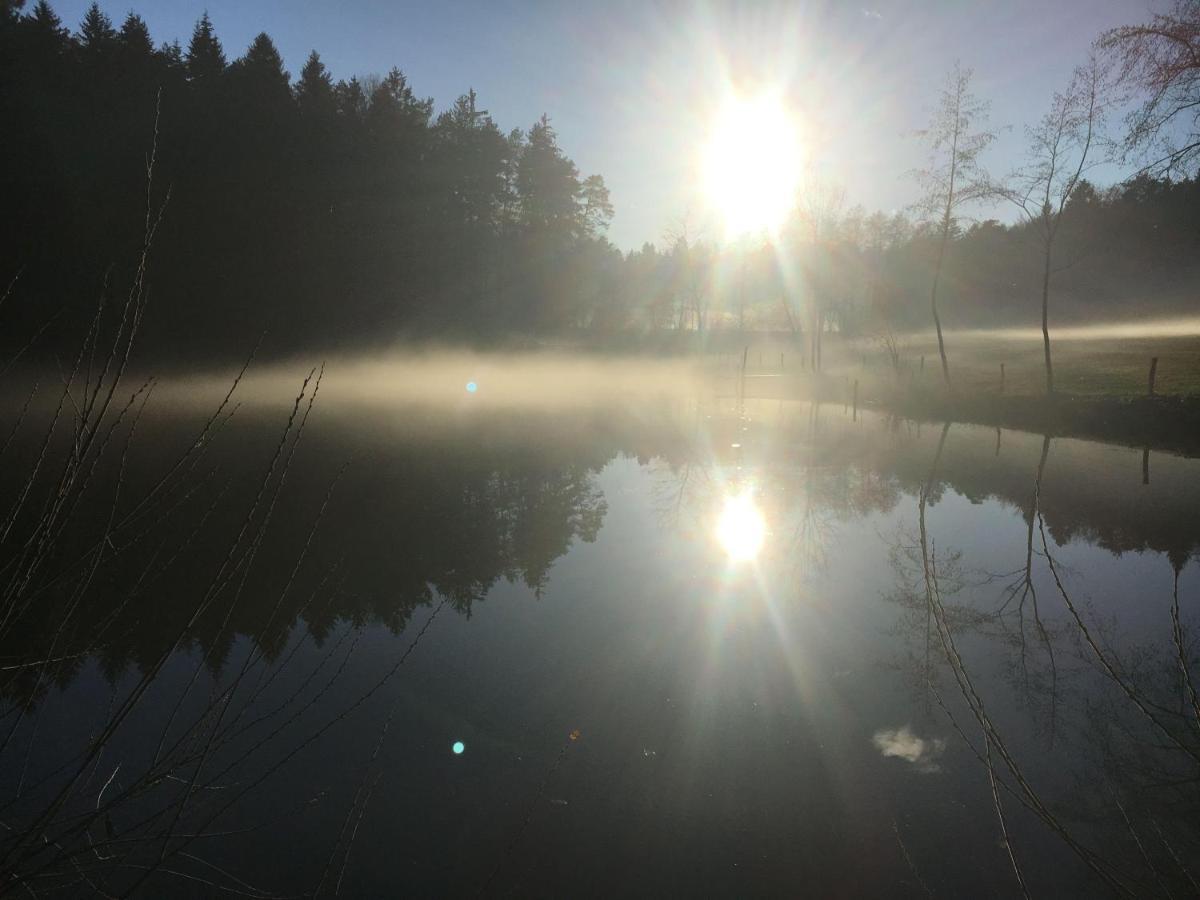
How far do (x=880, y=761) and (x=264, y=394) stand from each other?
27574 mm

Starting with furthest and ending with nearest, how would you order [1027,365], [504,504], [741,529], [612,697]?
[1027,365]
[504,504]
[741,529]
[612,697]

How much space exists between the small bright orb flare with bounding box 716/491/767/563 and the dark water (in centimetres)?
7

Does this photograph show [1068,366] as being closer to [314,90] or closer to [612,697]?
[612,697]

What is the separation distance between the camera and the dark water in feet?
11.4

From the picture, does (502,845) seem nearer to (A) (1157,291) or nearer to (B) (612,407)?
(B) (612,407)

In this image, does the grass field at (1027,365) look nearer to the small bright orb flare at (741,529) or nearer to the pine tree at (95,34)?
the small bright orb flare at (741,529)

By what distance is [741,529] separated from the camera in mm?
9586

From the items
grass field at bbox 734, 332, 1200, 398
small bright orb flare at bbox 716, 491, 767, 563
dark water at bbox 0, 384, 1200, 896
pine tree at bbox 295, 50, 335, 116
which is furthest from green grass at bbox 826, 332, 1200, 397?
pine tree at bbox 295, 50, 335, 116

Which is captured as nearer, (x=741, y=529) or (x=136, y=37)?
(x=741, y=529)

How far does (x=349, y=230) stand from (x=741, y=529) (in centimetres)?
3601

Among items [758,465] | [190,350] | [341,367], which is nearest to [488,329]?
[341,367]

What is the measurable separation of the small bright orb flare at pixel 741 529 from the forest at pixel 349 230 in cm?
1336

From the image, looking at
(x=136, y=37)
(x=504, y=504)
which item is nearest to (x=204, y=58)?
(x=136, y=37)

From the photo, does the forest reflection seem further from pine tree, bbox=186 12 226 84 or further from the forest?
pine tree, bbox=186 12 226 84
